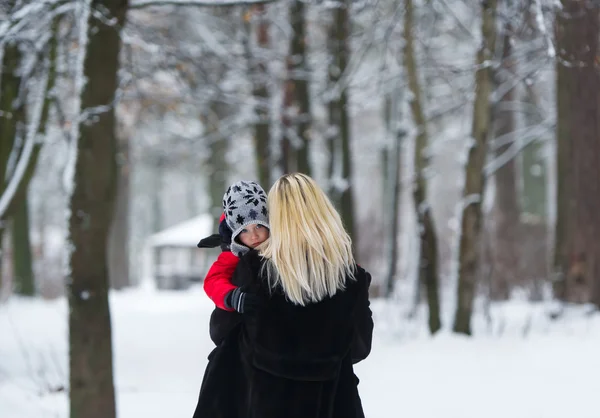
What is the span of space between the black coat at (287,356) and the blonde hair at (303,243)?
0.07 metres

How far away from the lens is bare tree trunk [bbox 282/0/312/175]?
12062mm

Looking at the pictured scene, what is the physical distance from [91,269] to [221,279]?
2.46 m

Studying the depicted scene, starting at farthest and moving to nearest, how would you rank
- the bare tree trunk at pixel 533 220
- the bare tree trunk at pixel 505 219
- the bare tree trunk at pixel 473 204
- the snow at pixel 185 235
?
the snow at pixel 185 235, the bare tree trunk at pixel 533 220, the bare tree trunk at pixel 505 219, the bare tree trunk at pixel 473 204

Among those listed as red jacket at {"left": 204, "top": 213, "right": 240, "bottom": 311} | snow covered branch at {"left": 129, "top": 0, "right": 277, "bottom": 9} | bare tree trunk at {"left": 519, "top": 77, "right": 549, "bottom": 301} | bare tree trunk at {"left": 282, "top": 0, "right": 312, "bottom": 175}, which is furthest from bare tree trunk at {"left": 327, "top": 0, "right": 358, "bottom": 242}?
red jacket at {"left": 204, "top": 213, "right": 240, "bottom": 311}

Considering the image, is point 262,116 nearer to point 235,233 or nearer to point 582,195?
point 582,195

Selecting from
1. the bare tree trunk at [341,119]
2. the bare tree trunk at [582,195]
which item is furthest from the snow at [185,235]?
the bare tree trunk at [582,195]

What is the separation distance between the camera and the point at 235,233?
314 centimetres

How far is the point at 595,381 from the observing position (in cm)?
675

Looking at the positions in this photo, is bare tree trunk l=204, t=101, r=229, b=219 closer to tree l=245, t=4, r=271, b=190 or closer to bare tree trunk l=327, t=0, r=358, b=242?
tree l=245, t=4, r=271, b=190

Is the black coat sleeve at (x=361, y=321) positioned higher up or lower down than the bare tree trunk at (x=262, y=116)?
lower down

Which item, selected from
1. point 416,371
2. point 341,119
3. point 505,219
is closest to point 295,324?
point 416,371

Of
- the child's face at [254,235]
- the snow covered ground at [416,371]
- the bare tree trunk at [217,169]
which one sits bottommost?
the snow covered ground at [416,371]

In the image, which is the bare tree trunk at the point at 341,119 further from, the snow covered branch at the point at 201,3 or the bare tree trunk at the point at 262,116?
the snow covered branch at the point at 201,3

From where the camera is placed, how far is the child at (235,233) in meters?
3.12
